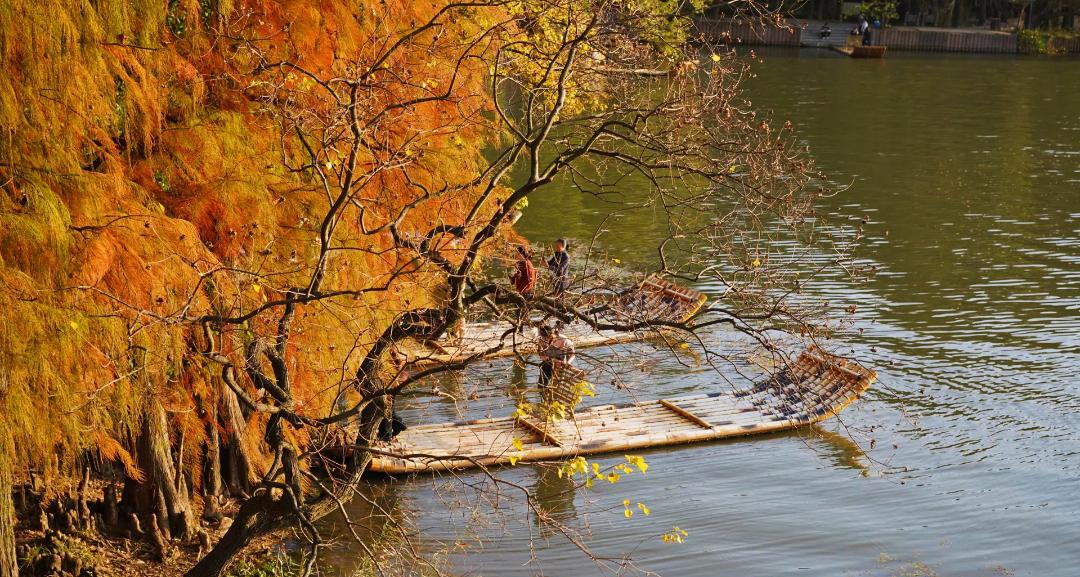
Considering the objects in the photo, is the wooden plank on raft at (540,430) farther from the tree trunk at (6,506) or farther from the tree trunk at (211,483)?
the tree trunk at (6,506)

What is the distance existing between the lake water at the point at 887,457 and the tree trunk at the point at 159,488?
151 centimetres

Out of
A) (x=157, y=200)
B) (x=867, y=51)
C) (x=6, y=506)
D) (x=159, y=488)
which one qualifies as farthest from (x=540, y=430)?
(x=867, y=51)

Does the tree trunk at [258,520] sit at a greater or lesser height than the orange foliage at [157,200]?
lesser

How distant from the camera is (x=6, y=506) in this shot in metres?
8.16

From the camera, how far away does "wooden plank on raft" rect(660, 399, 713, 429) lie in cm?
1456

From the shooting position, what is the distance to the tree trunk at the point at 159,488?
1014cm

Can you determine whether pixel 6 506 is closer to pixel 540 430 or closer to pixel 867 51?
pixel 540 430

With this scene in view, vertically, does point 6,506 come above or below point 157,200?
below

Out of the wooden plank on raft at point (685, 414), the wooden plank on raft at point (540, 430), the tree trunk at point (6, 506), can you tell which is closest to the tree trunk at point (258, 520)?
the tree trunk at point (6, 506)

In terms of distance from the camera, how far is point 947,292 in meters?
20.5

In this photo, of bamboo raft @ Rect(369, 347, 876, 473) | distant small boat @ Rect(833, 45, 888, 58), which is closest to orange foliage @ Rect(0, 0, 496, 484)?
bamboo raft @ Rect(369, 347, 876, 473)

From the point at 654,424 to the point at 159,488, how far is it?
19.7 ft

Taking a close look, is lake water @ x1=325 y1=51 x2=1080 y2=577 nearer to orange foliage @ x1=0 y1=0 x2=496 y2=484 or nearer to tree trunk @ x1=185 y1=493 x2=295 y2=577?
tree trunk @ x1=185 y1=493 x2=295 y2=577

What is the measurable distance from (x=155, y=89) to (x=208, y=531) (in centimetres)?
448
